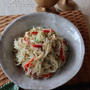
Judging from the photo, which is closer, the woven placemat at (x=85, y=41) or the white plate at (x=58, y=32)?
the white plate at (x=58, y=32)

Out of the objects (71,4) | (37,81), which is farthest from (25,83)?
(71,4)

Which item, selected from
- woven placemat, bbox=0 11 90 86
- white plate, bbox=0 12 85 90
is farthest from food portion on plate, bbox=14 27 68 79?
woven placemat, bbox=0 11 90 86

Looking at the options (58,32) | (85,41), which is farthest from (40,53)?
(85,41)

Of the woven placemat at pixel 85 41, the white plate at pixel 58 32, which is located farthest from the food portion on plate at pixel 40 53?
the woven placemat at pixel 85 41

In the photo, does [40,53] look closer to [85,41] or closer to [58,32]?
[58,32]

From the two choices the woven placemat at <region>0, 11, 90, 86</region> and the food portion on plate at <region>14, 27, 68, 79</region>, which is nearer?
the food portion on plate at <region>14, 27, 68, 79</region>

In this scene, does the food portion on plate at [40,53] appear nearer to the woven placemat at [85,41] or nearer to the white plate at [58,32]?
the white plate at [58,32]

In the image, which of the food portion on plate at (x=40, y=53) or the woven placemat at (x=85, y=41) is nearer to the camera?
the food portion on plate at (x=40, y=53)

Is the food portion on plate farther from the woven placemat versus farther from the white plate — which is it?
the woven placemat
